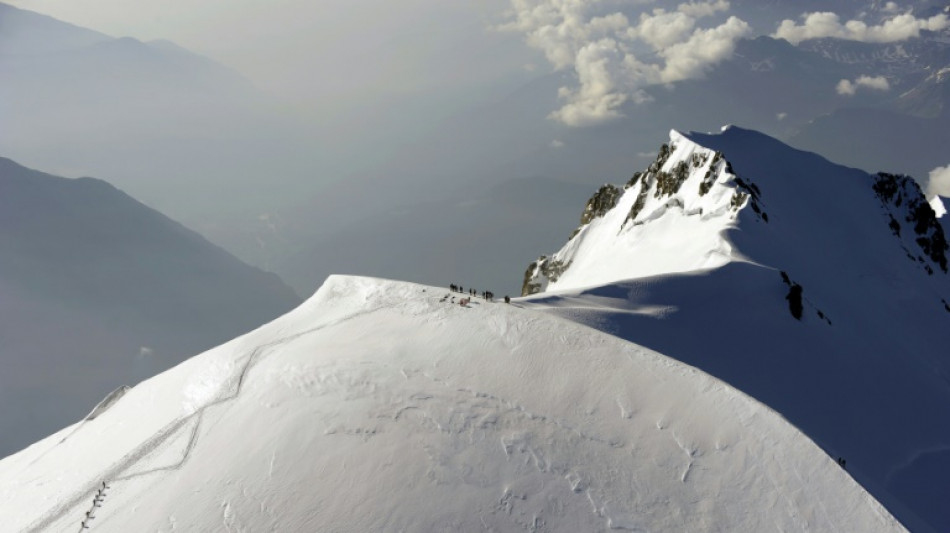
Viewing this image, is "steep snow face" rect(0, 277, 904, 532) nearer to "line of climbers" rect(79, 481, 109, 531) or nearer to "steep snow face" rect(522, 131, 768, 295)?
"line of climbers" rect(79, 481, 109, 531)

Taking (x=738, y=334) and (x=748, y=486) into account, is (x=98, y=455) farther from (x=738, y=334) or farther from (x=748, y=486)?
(x=738, y=334)

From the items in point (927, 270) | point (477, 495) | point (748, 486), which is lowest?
point (927, 270)

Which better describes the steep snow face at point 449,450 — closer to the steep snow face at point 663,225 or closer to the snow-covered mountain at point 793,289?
the snow-covered mountain at point 793,289

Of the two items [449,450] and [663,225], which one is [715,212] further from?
[449,450]

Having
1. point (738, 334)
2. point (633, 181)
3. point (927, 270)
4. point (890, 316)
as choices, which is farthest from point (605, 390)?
point (633, 181)

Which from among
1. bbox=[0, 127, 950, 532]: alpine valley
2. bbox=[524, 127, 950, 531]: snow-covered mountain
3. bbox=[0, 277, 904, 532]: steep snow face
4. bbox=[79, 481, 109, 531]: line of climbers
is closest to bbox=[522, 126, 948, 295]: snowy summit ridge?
bbox=[524, 127, 950, 531]: snow-covered mountain

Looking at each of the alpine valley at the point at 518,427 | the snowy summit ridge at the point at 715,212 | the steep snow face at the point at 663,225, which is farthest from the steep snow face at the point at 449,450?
the snowy summit ridge at the point at 715,212

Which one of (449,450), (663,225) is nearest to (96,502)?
(449,450)
